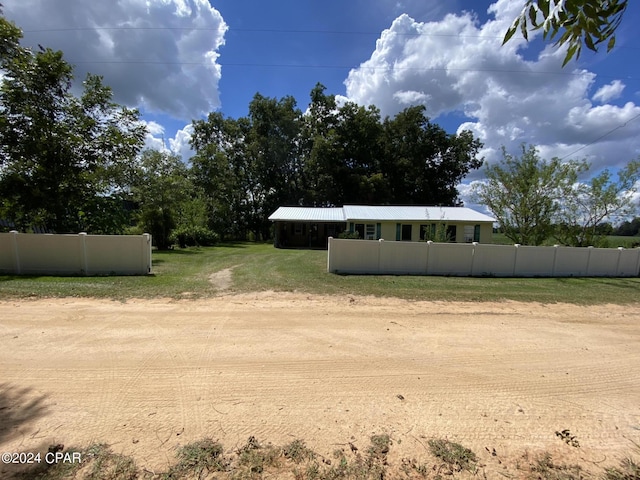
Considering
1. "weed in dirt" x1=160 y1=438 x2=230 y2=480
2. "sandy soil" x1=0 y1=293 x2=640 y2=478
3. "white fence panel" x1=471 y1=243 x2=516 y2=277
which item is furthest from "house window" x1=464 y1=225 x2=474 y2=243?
"weed in dirt" x1=160 y1=438 x2=230 y2=480

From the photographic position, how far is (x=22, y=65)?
42.1 ft

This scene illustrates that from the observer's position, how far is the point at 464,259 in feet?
39.6

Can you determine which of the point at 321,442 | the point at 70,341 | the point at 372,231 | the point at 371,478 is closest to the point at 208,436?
the point at 321,442

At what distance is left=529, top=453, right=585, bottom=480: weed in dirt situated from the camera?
224 cm

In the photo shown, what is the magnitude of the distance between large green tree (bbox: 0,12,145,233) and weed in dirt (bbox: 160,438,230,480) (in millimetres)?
14791

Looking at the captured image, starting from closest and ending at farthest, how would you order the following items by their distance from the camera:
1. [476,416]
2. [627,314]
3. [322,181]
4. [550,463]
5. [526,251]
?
[550,463] → [476,416] → [627,314] → [526,251] → [322,181]

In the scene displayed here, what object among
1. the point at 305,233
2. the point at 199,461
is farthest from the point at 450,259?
the point at 305,233

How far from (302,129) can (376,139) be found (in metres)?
9.72

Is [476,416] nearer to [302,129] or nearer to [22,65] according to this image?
A: [22,65]

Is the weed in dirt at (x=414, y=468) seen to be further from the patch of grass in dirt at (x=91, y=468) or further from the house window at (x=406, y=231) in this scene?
the house window at (x=406, y=231)

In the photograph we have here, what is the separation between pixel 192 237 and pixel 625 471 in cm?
2550

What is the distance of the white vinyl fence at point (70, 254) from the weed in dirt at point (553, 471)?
10718 millimetres

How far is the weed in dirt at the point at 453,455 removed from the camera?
2303mm

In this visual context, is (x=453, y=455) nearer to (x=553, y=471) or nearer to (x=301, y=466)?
(x=553, y=471)
